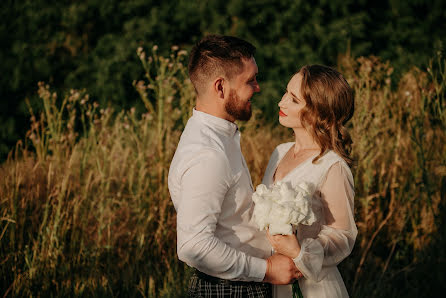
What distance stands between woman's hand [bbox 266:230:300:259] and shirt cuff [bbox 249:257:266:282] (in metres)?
0.11

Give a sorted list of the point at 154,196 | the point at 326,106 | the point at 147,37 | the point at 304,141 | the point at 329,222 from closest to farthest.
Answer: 1. the point at 329,222
2. the point at 326,106
3. the point at 304,141
4. the point at 154,196
5. the point at 147,37

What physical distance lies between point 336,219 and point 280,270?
43 centimetres

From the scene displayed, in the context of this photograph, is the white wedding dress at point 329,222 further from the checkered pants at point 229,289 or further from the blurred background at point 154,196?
the blurred background at point 154,196

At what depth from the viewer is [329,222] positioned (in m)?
2.51

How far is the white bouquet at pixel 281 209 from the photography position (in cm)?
214

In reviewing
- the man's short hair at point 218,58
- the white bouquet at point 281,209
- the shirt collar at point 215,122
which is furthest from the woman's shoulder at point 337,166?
the man's short hair at point 218,58

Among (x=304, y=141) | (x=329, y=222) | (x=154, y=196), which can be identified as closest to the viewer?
(x=329, y=222)

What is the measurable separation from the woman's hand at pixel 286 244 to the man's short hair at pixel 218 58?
83cm

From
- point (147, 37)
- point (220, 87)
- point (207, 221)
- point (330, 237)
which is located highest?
point (147, 37)

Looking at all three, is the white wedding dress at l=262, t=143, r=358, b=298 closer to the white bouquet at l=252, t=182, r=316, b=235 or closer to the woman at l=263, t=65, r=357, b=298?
the woman at l=263, t=65, r=357, b=298

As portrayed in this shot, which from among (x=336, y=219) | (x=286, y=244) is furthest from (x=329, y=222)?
(x=286, y=244)

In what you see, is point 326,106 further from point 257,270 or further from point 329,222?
point 257,270

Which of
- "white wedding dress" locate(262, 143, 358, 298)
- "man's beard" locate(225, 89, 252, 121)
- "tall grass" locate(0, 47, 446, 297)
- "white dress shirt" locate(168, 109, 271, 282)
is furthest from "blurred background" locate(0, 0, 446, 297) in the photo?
"man's beard" locate(225, 89, 252, 121)

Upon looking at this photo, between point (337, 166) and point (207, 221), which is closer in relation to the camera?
point (207, 221)
